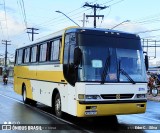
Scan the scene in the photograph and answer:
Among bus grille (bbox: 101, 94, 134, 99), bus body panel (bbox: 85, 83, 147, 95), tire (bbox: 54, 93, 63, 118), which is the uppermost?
bus body panel (bbox: 85, 83, 147, 95)

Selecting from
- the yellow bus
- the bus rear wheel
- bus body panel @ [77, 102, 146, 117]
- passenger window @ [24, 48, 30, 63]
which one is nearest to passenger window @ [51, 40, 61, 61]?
the yellow bus

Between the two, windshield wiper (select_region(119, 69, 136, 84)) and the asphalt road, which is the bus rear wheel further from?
windshield wiper (select_region(119, 69, 136, 84))

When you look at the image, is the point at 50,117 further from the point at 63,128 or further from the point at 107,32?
the point at 107,32

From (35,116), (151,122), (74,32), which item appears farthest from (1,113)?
(151,122)

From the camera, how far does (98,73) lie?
37.7 feet

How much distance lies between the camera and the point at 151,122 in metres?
12.9

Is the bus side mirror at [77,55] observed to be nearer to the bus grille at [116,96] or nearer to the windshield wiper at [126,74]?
the bus grille at [116,96]

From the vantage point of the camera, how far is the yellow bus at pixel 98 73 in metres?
11.3

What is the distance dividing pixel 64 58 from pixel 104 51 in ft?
5.09

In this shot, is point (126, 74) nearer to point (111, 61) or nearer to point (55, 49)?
point (111, 61)

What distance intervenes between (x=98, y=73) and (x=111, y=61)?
0.62 metres

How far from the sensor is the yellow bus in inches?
444

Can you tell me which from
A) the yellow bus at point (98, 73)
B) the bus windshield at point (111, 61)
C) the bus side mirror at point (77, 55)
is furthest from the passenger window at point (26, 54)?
the bus side mirror at point (77, 55)

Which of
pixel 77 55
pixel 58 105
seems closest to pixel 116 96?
pixel 77 55
